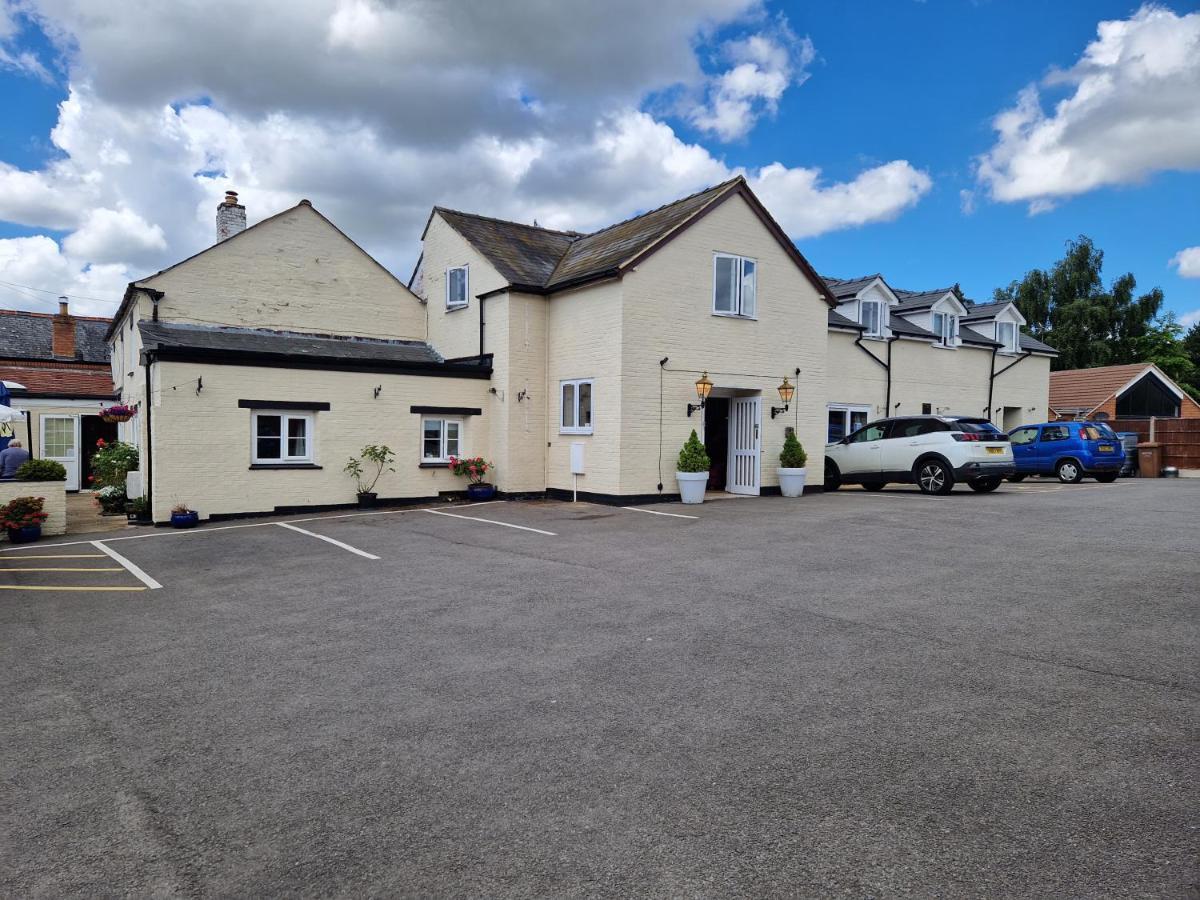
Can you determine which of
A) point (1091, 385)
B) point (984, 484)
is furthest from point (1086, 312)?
point (984, 484)

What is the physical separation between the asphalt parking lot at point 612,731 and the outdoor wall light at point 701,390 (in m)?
8.08

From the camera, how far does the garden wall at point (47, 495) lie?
43.8 feet

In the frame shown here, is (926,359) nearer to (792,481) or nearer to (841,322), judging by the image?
(841,322)

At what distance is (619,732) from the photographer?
427 centimetres

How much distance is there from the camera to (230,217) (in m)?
21.1

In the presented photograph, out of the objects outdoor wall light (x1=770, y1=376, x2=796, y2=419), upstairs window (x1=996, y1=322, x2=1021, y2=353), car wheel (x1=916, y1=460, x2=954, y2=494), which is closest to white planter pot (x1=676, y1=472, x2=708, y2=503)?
outdoor wall light (x1=770, y1=376, x2=796, y2=419)

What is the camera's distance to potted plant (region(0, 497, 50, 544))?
42.4ft

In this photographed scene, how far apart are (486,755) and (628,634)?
95.5 inches

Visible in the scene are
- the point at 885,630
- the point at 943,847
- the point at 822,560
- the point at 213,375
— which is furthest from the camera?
the point at 213,375

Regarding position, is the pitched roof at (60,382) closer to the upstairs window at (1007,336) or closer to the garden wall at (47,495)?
the garden wall at (47,495)

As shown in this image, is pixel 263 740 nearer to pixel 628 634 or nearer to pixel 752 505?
pixel 628 634

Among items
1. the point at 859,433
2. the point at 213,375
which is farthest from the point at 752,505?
the point at 213,375

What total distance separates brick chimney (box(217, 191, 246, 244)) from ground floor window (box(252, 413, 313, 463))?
25.7 feet

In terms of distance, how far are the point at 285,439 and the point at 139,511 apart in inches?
121
